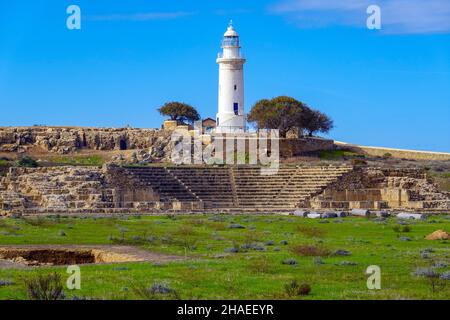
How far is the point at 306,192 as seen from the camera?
57000 millimetres

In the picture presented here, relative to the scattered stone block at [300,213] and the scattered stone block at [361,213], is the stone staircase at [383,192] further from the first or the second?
the scattered stone block at [300,213]

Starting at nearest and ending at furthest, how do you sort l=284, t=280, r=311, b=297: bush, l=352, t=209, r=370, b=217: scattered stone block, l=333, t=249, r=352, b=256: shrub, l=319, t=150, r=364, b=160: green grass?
l=284, t=280, r=311, b=297: bush → l=333, t=249, r=352, b=256: shrub → l=352, t=209, r=370, b=217: scattered stone block → l=319, t=150, r=364, b=160: green grass

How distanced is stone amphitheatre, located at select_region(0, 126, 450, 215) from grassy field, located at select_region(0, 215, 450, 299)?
31.0ft

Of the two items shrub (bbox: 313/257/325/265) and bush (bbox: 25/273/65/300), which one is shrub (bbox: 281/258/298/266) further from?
bush (bbox: 25/273/65/300)

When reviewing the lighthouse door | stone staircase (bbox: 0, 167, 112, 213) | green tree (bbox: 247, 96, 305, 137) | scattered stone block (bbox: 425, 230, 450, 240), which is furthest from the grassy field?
the lighthouse door

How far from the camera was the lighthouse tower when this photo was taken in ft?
258

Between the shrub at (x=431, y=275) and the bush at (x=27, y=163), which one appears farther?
the bush at (x=27, y=163)

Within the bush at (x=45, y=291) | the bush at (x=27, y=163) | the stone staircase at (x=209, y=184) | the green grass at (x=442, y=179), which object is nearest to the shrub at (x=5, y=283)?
the bush at (x=45, y=291)

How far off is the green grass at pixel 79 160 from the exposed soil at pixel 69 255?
36304 millimetres

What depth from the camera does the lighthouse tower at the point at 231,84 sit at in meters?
78.6

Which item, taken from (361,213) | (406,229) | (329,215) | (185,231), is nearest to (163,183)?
(361,213)

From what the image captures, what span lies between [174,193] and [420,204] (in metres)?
14.9
